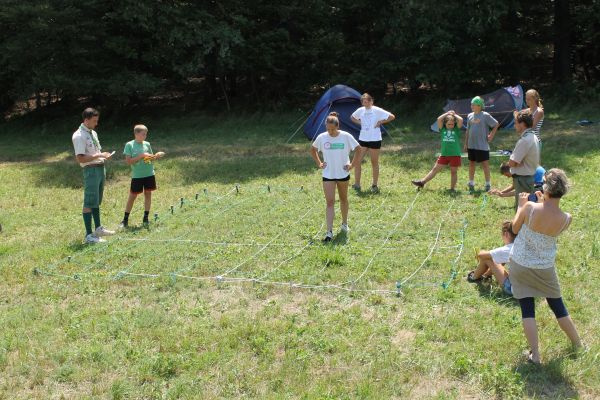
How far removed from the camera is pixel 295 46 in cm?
1927

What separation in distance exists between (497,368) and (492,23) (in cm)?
1487

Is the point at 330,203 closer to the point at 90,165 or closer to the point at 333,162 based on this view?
the point at 333,162

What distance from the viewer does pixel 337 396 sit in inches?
152

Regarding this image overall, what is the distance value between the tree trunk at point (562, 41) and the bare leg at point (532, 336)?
16.3m

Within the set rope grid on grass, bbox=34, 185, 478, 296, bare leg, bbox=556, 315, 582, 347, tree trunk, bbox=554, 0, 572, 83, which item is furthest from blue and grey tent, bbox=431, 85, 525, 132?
bare leg, bbox=556, 315, 582, 347

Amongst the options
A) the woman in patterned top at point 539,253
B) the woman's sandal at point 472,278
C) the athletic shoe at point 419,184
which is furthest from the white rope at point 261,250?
the woman in patterned top at point 539,253

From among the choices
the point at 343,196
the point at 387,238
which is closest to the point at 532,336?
the point at 387,238

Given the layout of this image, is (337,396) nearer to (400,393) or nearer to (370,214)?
(400,393)

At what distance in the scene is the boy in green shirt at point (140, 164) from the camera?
25.3ft

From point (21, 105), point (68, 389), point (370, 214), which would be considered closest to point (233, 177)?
point (370, 214)

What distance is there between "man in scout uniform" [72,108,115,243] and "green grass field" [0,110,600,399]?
0.29 meters

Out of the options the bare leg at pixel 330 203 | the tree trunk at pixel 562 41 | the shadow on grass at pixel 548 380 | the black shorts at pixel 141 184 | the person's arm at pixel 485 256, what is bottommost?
the shadow on grass at pixel 548 380

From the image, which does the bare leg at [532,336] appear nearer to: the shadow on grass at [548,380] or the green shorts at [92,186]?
the shadow on grass at [548,380]

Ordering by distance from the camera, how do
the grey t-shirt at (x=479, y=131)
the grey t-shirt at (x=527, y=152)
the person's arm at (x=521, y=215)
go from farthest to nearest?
the grey t-shirt at (x=479, y=131)
the grey t-shirt at (x=527, y=152)
the person's arm at (x=521, y=215)
